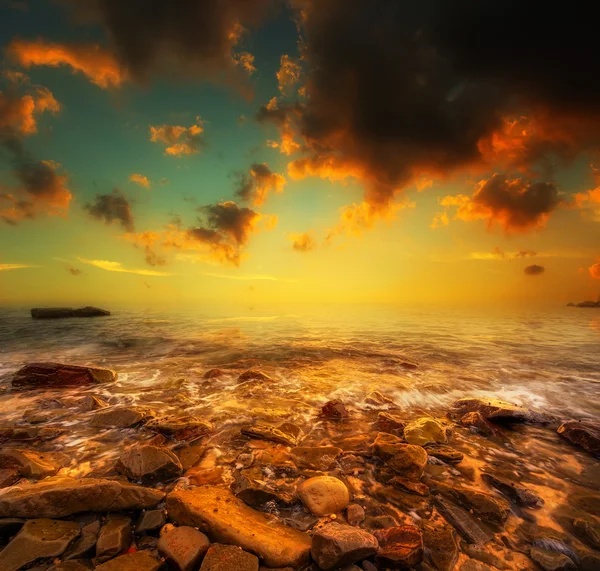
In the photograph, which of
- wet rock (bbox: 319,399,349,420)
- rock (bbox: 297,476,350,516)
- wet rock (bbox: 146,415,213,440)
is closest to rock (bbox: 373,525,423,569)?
rock (bbox: 297,476,350,516)

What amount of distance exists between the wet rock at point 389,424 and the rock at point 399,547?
342cm

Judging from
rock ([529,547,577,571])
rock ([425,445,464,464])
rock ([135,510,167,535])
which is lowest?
rock ([425,445,464,464])

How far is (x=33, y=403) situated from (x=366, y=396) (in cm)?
1102

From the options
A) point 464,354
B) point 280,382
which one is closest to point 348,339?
point 464,354

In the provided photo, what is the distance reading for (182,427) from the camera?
21.8ft

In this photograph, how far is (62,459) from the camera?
5445mm

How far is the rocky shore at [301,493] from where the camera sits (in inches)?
129

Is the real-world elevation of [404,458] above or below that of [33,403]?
above

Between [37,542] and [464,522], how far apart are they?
18.6 ft

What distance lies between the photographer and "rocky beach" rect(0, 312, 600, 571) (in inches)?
132

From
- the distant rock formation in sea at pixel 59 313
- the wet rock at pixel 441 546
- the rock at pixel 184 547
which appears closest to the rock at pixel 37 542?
the rock at pixel 184 547

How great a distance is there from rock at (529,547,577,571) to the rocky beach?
0.02 meters

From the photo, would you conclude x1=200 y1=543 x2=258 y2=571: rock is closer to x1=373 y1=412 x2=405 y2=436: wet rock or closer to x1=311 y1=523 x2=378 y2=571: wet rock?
x1=311 y1=523 x2=378 y2=571: wet rock

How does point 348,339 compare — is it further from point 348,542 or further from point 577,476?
point 348,542
